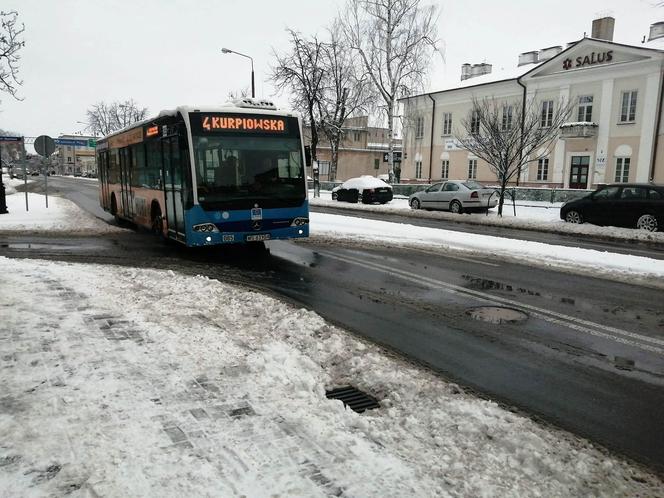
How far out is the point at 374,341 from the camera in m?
5.96

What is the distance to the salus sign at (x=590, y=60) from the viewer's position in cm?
3459

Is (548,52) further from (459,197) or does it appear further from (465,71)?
(459,197)

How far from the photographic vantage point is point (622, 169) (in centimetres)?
3472

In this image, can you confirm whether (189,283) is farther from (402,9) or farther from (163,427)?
(402,9)

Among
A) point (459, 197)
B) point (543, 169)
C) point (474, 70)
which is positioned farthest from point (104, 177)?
point (474, 70)

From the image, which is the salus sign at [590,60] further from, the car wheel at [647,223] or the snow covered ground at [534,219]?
the car wheel at [647,223]

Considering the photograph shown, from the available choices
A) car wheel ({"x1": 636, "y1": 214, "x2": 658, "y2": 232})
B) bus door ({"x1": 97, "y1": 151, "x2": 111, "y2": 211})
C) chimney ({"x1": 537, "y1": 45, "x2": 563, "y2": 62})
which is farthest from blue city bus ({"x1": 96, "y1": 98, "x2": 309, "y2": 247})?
chimney ({"x1": 537, "y1": 45, "x2": 563, "y2": 62})

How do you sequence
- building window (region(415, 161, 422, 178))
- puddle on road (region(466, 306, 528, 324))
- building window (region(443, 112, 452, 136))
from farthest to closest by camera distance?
building window (region(415, 161, 422, 178))
building window (region(443, 112, 452, 136))
puddle on road (region(466, 306, 528, 324))

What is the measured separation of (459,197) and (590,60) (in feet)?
61.0

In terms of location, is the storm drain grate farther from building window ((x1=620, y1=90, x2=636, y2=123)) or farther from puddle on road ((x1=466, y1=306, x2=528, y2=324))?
building window ((x1=620, y1=90, x2=636, y2=123))

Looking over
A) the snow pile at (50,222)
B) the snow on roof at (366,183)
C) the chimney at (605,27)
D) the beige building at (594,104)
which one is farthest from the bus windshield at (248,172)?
the chimney at (605,27)

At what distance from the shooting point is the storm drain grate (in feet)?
14.0

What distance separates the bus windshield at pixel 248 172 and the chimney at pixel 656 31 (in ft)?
121

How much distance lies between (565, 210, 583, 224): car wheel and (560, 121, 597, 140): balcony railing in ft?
56.0
